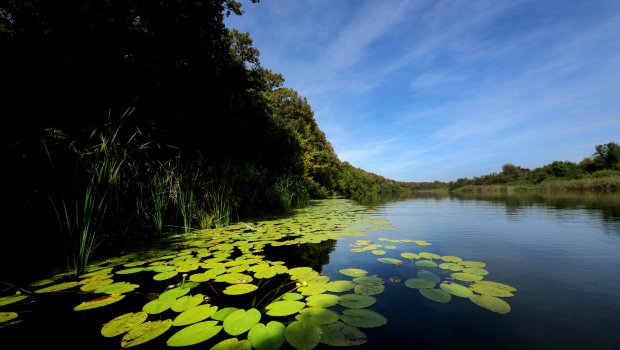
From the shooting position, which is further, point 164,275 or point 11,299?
point 164,275

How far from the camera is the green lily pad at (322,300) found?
135cm

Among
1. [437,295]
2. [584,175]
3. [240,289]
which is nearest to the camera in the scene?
[437,295]

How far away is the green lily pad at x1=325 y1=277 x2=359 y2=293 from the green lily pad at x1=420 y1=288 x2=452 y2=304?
464mm

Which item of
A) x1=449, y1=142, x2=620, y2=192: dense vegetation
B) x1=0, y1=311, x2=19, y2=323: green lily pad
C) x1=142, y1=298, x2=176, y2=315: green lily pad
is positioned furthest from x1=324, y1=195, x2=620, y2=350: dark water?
x1=449, y1=142, x2=620, y2=192: dense vegetation

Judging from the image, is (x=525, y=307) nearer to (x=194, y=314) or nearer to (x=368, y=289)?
(x=368, y=289)

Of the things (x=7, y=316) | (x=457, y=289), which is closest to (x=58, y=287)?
(x=7, y=316)

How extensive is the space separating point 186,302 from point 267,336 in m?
0.68

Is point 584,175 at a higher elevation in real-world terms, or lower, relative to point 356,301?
higher

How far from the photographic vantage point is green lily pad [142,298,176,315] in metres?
1.32

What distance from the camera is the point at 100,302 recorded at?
1.45 m

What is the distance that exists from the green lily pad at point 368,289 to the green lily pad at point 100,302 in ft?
5.06

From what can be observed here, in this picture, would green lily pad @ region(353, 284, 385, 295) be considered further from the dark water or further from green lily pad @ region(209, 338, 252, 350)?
green lily pad @ region(209, 338, 252, 350)

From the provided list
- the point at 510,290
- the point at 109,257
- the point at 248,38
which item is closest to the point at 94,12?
the point at 109,257

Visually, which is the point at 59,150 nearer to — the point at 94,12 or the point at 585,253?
the point at 94,12
